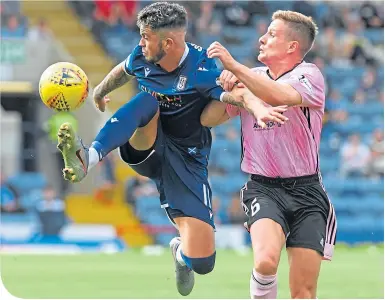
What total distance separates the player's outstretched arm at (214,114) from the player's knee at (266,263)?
1299 millimetres

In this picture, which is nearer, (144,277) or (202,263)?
(202,263)

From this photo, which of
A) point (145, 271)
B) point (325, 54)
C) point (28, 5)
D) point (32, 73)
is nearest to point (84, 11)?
point (28, 5)

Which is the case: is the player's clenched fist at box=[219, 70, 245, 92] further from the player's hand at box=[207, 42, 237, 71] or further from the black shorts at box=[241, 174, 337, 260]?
the black shorts at box=[241, 174, 337, 260]

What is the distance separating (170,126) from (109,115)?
13057mm

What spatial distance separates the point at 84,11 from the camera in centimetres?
2261

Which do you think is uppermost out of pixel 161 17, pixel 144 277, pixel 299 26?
pixel 161 17

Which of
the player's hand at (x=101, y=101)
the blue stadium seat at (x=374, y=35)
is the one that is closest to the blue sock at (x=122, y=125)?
the player's hand at (x=101, y=101)

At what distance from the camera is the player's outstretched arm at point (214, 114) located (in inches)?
300

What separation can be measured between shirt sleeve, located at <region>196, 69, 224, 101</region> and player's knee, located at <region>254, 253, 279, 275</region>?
143cm

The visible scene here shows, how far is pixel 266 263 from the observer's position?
6.73 metres

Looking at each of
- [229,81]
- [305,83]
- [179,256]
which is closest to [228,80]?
[229,81]

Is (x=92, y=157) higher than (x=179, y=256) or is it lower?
higher

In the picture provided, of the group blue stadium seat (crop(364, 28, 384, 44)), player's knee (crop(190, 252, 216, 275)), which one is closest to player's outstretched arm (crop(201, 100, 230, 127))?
player's knee (crop(190, 252, 216, 275))

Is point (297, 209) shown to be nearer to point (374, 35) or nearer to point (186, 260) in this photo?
point (186, 260)
